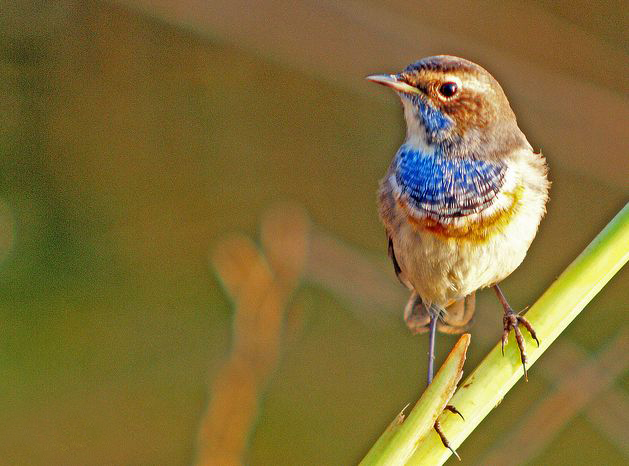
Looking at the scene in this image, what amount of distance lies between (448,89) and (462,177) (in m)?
0.20

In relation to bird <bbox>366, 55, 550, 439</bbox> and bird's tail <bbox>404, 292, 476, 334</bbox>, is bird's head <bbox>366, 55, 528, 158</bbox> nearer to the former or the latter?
bird <bbox>366, 55, 550, 439</bbox>

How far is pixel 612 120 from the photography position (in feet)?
12.0

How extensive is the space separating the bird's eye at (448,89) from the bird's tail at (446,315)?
70 centimetres

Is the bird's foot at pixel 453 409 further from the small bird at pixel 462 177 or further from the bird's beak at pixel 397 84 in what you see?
the bird's beak at pixel 397 84

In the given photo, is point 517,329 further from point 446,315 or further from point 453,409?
point 446,315

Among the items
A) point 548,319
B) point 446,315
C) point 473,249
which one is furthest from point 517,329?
point 446,315

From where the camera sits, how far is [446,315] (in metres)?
2.54

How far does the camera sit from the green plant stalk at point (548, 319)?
4.55 feet

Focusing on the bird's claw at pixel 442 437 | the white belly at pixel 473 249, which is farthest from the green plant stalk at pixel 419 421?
the white belly at pixel 473 249

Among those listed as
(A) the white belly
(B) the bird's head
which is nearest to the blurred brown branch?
(A) the white belly

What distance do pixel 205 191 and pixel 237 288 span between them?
2341mm

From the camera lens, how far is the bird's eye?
2012 millimetres

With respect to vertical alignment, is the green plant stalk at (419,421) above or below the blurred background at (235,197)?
above

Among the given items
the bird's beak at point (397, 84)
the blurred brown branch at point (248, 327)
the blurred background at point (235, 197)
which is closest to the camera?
Answer: the bird's beak at point (397, 84)
